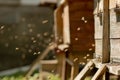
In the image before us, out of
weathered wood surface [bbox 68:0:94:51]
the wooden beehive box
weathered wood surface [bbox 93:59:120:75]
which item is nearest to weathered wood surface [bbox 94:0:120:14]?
the wooden beehive box

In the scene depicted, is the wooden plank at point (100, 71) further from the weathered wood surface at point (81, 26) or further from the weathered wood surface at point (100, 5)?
the weathered wood surface at point (81, 26)

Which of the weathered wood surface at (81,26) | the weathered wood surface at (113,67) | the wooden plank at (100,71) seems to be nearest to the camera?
the weathered wood surface at (113,67)

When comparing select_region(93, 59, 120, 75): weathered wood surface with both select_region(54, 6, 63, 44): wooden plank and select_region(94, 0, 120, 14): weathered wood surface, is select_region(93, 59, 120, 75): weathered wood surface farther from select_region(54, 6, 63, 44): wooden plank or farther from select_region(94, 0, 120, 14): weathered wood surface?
select_region(54, 6, 63, 44): wooden plank

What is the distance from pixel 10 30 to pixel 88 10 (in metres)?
7.92

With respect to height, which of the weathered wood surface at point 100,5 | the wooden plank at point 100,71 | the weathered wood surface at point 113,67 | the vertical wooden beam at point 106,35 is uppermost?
the weathered wood surface at point 100,5

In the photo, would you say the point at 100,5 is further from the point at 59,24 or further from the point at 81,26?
the point at 59,24

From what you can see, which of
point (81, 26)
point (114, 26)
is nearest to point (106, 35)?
point (114, 26)

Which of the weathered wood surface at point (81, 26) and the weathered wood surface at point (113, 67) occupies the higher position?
the weathered wood surface at point (81, 26)

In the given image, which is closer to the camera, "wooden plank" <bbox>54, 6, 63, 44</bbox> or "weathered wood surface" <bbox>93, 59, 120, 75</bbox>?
"weathered wood surface" <bbox>93, 59, 120, 75</bbox>

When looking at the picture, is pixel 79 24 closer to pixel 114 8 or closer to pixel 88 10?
pixel 88 10

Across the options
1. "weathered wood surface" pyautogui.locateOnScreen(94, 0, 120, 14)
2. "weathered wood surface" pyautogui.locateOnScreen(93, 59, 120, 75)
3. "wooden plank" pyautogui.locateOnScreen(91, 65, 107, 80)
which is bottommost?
"wooden plank" pyautogui.locateOnScreen(91, 65, 107, 80)

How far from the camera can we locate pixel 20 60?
16.0 meters

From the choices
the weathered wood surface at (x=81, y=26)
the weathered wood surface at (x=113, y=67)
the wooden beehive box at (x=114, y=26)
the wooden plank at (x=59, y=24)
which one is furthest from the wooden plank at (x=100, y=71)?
the wooden plank at (x=59, y=24)

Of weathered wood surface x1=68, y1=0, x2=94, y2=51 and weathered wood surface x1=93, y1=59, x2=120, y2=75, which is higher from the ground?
weathered wood surface x1=68, y1=0, x2=94, y2=51
